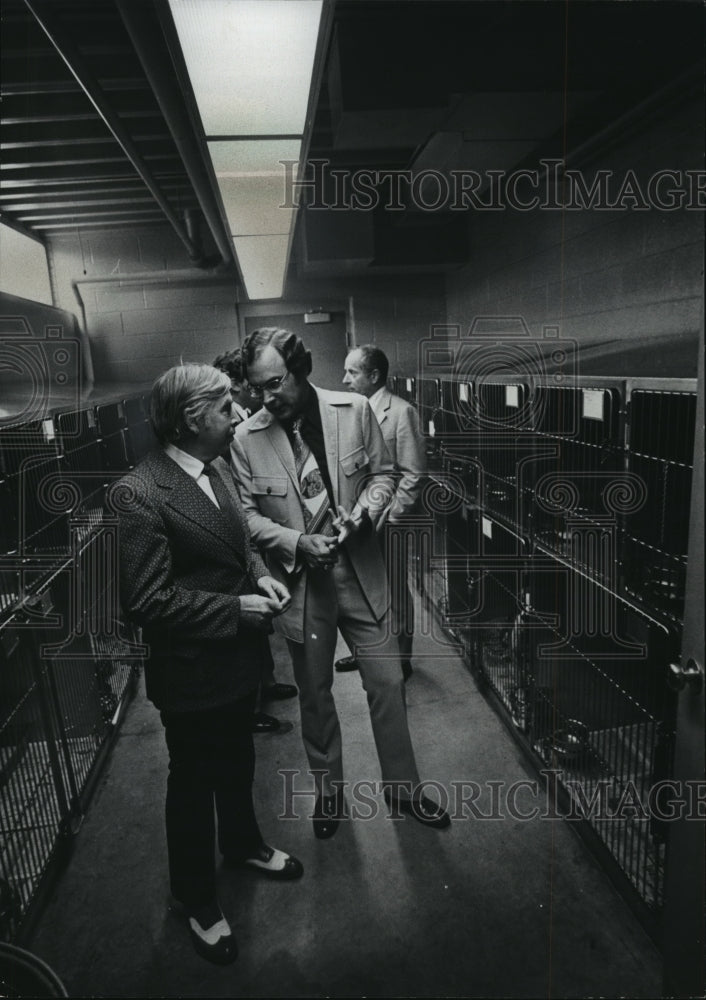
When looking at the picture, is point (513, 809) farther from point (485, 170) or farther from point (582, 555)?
point (485, 170)

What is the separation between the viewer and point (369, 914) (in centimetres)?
181

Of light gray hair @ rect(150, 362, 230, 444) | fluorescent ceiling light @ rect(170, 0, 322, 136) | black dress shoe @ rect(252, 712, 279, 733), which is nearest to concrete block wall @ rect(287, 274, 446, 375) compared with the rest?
black dress shoe @ rect(252, 712, 279, 733)

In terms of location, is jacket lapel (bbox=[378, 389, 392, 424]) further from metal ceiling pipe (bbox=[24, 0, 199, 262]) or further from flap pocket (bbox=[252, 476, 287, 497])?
metal ceiling pipe (bbox=[24, 0, 199, 262])

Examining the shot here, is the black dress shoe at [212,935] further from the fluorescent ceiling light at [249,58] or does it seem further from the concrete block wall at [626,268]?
the concrete block wall at [626,268]

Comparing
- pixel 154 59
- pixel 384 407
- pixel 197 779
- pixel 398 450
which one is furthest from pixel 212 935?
pixel 154 59

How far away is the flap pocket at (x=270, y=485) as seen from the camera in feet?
6.73

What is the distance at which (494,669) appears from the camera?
297 centimetres

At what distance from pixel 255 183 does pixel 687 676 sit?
2347mm

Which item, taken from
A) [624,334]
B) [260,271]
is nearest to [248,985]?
[624,334]

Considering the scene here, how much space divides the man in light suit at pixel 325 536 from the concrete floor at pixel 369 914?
188mm

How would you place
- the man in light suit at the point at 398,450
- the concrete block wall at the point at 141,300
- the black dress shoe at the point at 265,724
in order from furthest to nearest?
the concrete block wall at the point at 141,300
the man in light suit at the point at 398,450
the black dress shoe at the point at 265,724

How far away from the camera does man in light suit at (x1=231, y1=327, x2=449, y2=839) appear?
2.04 metres

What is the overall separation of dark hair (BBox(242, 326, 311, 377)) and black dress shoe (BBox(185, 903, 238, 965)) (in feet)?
5.09

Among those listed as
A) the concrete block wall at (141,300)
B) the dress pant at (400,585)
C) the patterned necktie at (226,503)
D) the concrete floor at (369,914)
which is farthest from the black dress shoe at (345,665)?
the concrete block wall at (141,300)
